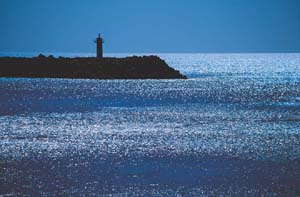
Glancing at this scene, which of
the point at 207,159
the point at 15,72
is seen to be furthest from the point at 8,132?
the point at 15,72

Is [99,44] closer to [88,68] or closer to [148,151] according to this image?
[88,68]

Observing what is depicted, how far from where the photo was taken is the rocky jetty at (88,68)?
242 feet

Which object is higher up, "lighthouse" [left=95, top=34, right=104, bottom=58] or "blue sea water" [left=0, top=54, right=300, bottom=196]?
"lighthouse" [left=95, top=34, right=104, bottom=58]

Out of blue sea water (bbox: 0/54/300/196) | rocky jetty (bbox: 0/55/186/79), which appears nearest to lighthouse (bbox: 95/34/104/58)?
rocky jetty (bbox: 0/55/186/79)

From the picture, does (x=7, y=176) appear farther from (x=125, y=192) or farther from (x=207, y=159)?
(x=207, y=159)

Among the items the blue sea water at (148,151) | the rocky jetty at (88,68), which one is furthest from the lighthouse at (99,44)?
the blue sea water at (148,151)

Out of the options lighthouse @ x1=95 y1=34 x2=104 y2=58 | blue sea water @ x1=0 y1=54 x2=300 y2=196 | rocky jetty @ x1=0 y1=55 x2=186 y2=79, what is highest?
lighthouse @ x1=95 y1=34 x2=104 y2=58

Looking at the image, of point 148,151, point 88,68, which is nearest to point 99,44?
point 88,68

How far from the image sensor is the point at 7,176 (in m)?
15.6

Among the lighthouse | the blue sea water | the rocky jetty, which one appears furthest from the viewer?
the lighthouse

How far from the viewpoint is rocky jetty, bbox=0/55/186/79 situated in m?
73.8

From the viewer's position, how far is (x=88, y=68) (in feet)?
257

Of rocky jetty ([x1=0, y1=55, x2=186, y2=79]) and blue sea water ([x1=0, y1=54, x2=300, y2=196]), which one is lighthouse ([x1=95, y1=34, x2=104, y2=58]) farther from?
blue sea water ([x1=0, y1=54, x2=300, y2=196])

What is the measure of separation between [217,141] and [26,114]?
12549 millimetres
